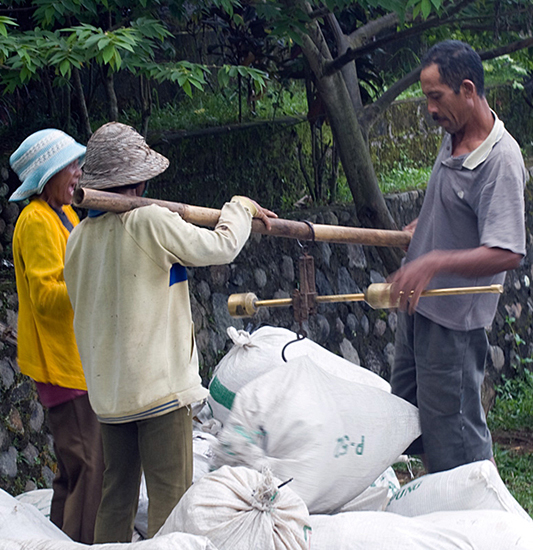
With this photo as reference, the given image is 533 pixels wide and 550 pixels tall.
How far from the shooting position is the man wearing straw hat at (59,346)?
2.83m

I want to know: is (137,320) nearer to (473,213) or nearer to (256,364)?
(256,364)

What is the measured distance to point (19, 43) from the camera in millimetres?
3408

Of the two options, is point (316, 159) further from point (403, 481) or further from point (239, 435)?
point (239, 435)

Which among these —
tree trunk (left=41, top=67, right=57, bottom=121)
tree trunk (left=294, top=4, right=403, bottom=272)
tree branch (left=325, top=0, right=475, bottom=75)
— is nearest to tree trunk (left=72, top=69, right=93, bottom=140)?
tree trunk (left=41, top=67, right=57, bottom=121)

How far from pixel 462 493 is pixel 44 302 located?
5.13ft

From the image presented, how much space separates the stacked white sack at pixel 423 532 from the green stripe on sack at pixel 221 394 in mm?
1049

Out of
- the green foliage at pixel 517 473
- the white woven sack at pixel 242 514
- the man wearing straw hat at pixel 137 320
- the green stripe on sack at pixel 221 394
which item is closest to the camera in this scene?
the white woven sack at pixel 242 514

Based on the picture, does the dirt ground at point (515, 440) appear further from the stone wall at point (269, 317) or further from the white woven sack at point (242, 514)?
the white woven sack at point (242, 514)

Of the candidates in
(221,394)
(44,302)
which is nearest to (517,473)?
(221,394)

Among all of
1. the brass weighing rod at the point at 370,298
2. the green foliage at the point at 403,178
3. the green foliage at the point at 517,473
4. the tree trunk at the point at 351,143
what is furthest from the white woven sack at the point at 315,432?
the green foliage at the point at 403,178

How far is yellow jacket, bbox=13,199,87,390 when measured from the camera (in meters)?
2.76

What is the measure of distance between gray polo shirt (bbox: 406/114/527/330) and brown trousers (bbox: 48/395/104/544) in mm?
1318

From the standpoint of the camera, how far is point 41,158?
2852mm

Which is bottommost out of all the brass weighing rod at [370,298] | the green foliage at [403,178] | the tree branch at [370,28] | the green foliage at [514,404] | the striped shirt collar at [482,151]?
the green foliage at [514,404]
